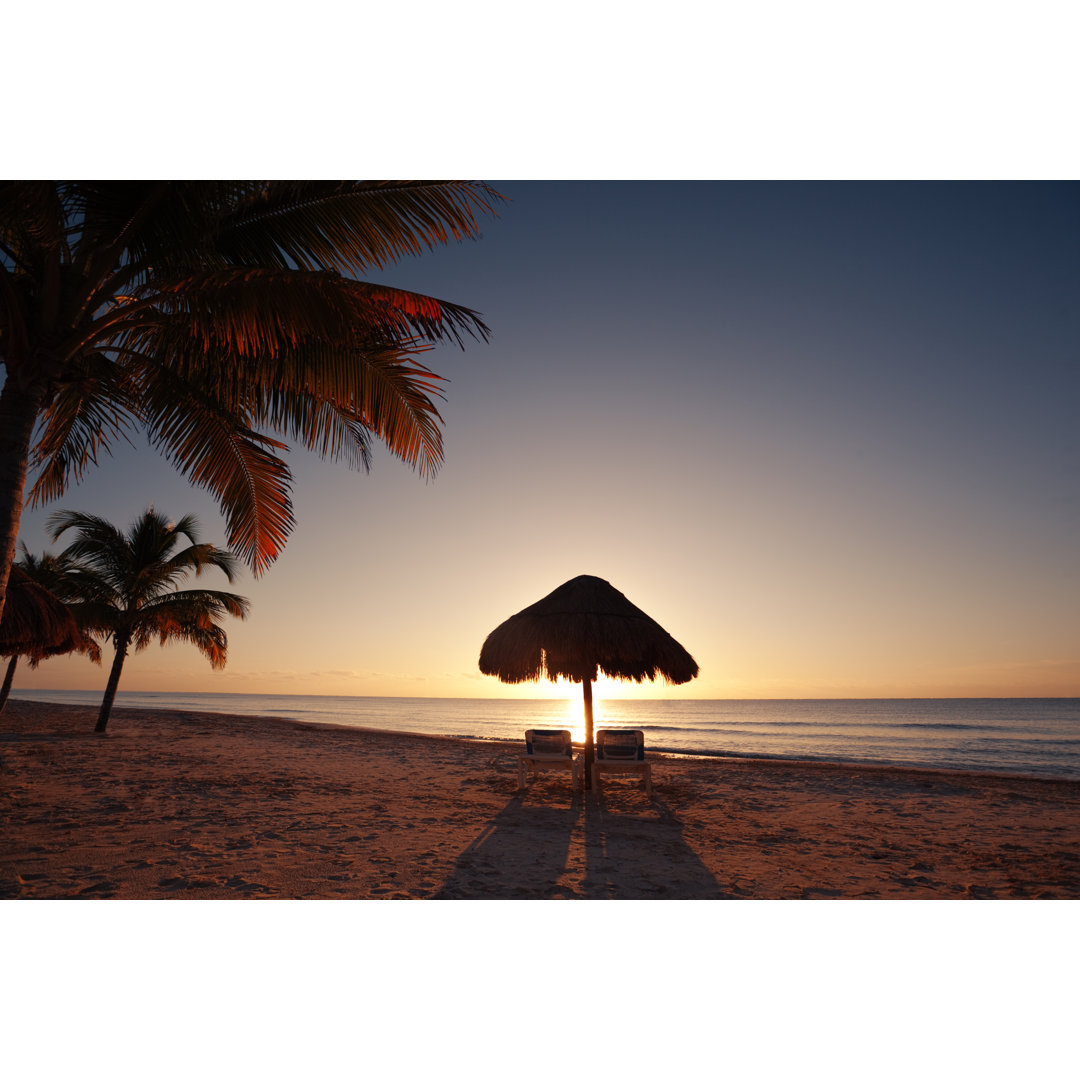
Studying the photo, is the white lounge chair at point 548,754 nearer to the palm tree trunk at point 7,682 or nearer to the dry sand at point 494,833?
the dry sand at point 494,833

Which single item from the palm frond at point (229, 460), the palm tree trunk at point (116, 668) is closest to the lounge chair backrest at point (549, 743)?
the palm frond at point (229, 460)

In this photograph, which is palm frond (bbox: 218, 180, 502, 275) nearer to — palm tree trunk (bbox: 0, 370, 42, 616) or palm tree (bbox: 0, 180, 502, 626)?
palm tree (bbox: 0, 180, 502, 626)

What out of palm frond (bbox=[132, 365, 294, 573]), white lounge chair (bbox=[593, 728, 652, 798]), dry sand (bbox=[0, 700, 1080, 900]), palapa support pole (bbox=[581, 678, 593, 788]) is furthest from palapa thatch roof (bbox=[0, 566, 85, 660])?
white lounge chair (bbox=[593, 728, 652, 798])

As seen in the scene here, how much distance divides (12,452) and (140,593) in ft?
35.2

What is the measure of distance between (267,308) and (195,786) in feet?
18.1

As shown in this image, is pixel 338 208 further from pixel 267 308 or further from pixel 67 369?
pixel 67 369

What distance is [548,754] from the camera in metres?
7.36

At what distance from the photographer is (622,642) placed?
6.95m

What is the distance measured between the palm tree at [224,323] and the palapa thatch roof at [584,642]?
314cm

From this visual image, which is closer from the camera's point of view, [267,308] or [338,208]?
[267,308]

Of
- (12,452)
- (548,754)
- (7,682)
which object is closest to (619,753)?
(548,754)

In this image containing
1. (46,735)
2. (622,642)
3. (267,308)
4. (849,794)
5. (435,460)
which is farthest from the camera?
(46,735)
